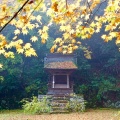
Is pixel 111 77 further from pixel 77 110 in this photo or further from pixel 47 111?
pixel 47 111

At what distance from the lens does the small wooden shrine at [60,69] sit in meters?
16.2

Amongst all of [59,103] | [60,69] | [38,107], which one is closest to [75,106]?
[59,103]

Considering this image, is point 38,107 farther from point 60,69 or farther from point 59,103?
point 60,69

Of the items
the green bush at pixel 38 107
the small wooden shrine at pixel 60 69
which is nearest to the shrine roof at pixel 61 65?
the small wooden shrine at pixel 60 69

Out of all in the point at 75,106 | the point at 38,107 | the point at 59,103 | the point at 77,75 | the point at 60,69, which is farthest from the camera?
the point at 77,75

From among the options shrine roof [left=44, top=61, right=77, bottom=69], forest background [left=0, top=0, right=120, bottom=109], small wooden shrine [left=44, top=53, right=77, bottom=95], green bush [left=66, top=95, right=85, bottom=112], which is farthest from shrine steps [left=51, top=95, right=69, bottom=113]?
forest background [left=0, top=0, right=120, bottom=109]

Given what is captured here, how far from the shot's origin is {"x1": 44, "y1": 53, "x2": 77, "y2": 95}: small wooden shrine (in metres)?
16.2

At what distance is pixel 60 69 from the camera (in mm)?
16328

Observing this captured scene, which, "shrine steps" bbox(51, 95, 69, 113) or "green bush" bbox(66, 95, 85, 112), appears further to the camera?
"green bush" bbox(66, 95, 85, 112)

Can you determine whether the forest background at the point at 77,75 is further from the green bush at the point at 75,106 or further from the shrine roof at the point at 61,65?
the green bush at the point at 75,106

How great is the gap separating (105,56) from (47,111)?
35.0 feet

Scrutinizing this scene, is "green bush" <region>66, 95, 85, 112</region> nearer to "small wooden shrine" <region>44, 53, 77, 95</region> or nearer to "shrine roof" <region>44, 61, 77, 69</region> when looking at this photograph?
"small wooden shrine" <region>44, 53, 77, 95</region>

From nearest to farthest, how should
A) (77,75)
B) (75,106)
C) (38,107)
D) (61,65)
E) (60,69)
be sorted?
(38,107), (75,106), (60,69), (61,65), (77,75)

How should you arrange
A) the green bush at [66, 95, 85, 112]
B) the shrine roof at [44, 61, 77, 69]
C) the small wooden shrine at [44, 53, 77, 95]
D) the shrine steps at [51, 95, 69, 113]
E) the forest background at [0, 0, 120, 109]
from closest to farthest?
the shrine steps at [51, 95, 69, 113] → the green bush at [66, 95, 85, 112] → the small wooden shrine at [44, 53, 77, 95] → the shrine roof at [44, 61, 77, 69] → the forest background at [0, 0, 120, 109]
